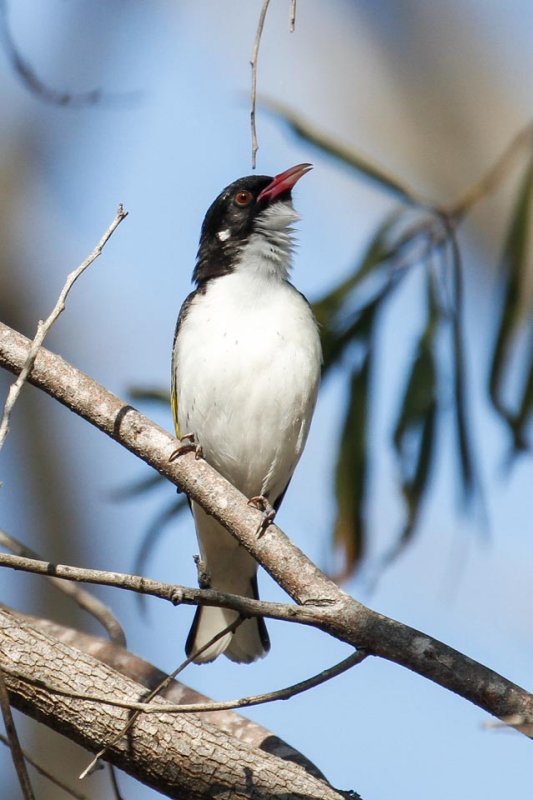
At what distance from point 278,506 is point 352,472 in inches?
18.6

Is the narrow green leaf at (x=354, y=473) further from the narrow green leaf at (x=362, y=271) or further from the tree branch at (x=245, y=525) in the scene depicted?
the tree branch at (x=245, y=525)

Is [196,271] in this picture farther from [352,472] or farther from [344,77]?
[344,77]

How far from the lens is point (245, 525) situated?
4109 millimetres

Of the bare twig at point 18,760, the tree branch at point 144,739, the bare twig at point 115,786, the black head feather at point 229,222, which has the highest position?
the black head feather at point 229,222

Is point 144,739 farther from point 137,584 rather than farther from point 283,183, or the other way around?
point 283,183

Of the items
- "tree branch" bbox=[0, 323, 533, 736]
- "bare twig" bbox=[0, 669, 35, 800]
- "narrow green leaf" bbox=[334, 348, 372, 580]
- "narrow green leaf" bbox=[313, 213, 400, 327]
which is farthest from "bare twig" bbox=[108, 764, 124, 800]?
"narrow green leaf" bbox=[313, 213, 400, 327]

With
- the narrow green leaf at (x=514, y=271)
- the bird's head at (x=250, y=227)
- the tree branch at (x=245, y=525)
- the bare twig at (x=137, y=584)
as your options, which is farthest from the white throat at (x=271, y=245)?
the bare twig at (x=137, y=584)

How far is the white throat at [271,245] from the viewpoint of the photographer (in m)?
5.79

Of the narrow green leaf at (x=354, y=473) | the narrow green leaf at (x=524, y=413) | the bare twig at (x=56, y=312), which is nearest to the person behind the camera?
the bare twig at (x=56, y=312)

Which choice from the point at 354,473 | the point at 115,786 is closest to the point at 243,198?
the point at 354,473

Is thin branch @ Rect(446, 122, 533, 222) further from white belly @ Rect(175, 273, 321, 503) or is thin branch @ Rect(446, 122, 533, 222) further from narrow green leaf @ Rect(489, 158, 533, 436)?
white belly @ Rect(175, 273, 321, 503)

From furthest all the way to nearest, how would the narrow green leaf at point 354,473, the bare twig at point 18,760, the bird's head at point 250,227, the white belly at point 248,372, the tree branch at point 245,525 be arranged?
the bird's head at point 250,227 → the narrow green leaf at point 354,473 → the white belly at point 248,372 → the tree branch at point 245,525 → the bare twig at point 18,760

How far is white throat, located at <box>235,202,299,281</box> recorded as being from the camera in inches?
228

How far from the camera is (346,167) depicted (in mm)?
6172
